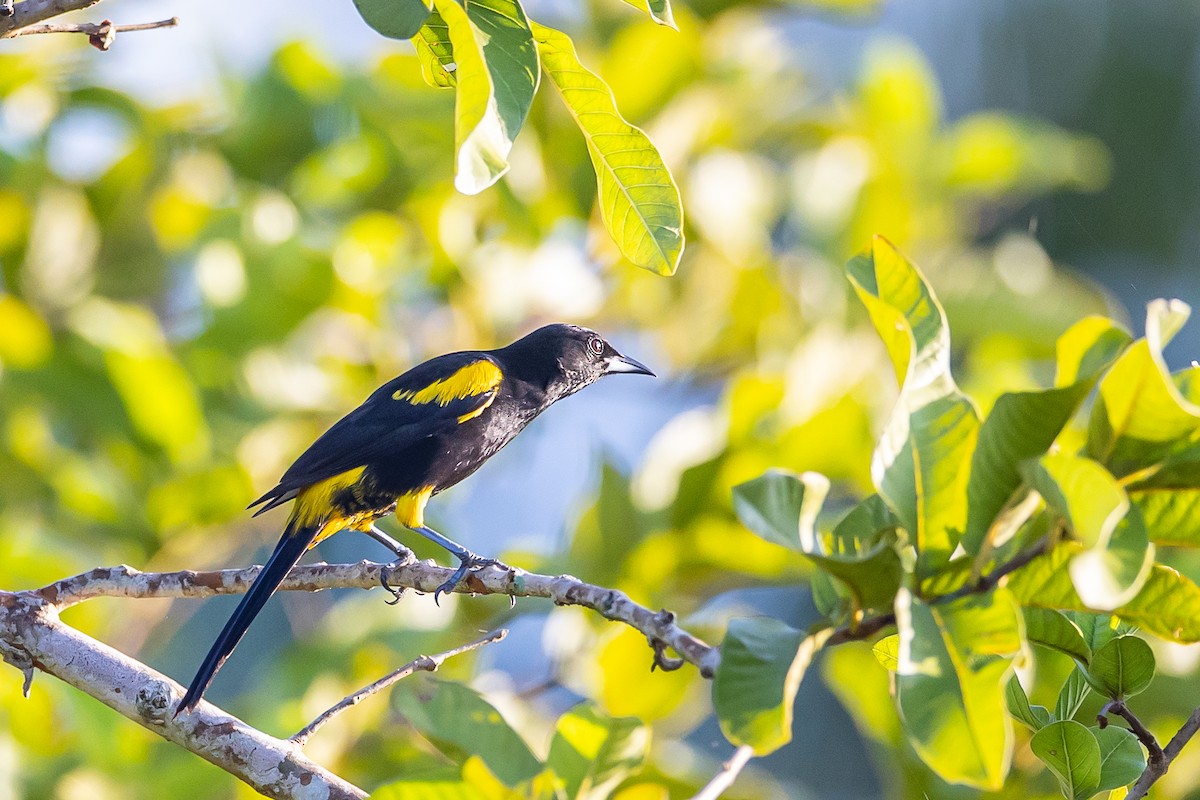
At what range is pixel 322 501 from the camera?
11.4ft

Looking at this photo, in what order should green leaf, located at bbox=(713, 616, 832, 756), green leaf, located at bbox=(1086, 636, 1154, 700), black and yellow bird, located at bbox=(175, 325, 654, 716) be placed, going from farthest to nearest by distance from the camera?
black and yellow bird, located at bbox=(175, 325, 654, 716), green leaf, located at bbox=(1086, 636, 1154, 700), green leaf, located at bbox=(713, 616, 832, 756)

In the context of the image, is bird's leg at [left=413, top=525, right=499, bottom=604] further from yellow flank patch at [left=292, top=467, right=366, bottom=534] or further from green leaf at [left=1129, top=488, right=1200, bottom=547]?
green leaf at [left=1129, top=488, right=1200, bottom=547]

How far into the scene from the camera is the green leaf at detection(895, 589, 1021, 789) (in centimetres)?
143

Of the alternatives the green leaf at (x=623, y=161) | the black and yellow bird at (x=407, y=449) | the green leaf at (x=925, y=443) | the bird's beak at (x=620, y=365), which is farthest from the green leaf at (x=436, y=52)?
the bird's beak at (x=620, y=365)

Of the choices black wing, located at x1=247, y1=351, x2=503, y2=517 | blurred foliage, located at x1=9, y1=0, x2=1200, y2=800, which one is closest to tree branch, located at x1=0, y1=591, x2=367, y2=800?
black wing, located at x1=247, y1=351, x2=503, y2=517

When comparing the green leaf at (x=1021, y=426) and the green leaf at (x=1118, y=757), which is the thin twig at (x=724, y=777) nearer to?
the green leaf at (x=1021, y=426)

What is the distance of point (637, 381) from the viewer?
230 inches

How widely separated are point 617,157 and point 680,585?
10.1ft

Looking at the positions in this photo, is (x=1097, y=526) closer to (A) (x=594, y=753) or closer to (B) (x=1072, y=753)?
(B) (x=1072, y=753)

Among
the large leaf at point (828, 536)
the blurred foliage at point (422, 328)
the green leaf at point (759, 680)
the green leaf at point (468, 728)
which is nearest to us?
the green leaf at point (759, 680)

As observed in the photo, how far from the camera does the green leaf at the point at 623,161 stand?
76.0 inches

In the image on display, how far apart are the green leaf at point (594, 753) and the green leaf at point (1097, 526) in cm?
104

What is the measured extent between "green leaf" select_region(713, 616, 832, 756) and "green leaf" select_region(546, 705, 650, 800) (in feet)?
2.33

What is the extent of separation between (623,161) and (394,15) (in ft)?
1.52
